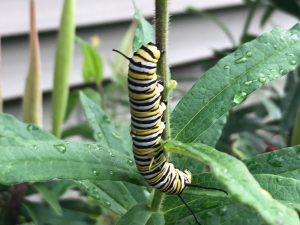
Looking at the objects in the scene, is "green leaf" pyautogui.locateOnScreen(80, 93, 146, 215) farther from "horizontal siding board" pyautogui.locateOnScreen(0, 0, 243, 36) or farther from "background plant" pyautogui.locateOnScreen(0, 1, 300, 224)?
"horizontal siding board" pyautogui.locateOnScreen(0, 0, 243, 36)

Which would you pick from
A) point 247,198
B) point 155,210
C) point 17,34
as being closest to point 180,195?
point 155,210

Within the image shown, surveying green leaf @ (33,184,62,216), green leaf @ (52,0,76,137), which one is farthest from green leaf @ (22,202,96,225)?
green leaf @ (52,0,76,137)

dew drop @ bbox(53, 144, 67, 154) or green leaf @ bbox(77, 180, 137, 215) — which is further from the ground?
dew drop @ bbox(53, 144, 67, 154)

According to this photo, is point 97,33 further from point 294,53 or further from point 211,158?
point 211,158

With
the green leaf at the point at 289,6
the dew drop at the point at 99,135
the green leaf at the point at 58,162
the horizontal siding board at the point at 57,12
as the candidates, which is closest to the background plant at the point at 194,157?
the green leaf at the point at 58,162

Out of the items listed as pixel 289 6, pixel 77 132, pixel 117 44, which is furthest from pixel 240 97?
pixel 117 44
